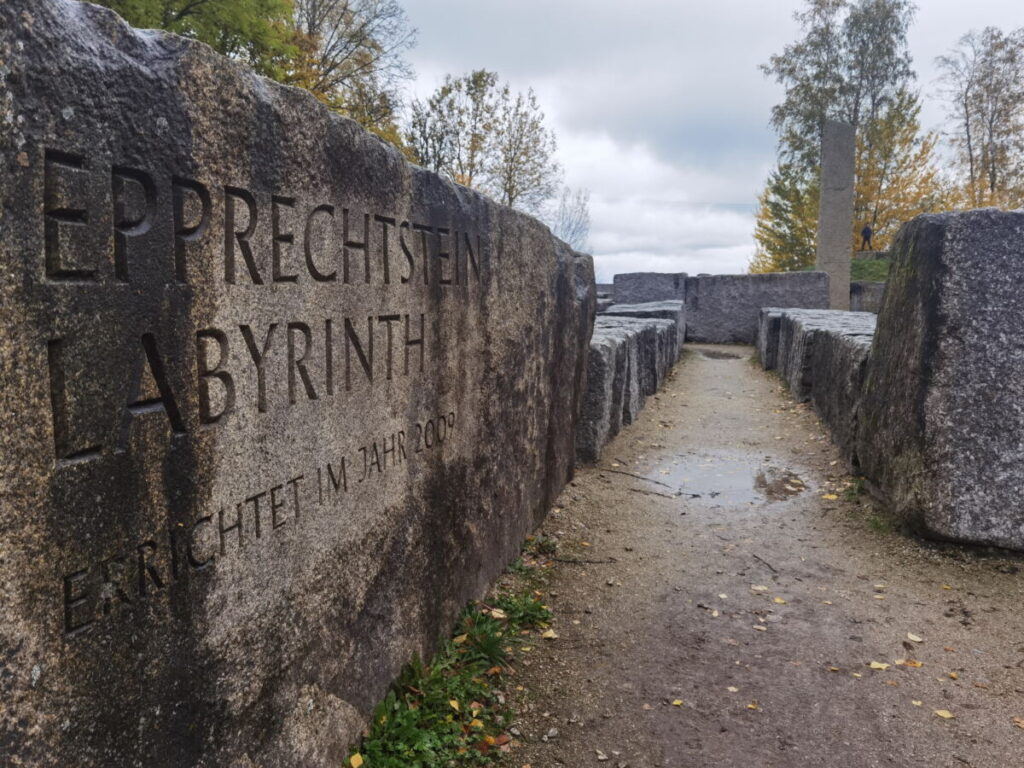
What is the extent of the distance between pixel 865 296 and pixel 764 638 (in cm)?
1714

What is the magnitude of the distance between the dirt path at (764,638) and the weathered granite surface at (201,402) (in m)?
0.72

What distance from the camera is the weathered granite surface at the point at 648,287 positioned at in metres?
15.4

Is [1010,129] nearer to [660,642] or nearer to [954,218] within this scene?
[954,218]

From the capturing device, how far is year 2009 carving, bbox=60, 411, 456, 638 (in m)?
1.22

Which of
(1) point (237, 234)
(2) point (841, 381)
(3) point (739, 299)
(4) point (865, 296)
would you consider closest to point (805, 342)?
(2) point (841, 381)

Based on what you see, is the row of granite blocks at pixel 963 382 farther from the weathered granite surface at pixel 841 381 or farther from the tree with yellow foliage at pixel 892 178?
the tree with yellow foliage at pixel 892 178

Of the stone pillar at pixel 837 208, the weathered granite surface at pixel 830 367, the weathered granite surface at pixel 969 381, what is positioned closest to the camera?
the weathered granite surface at pixel 969 381

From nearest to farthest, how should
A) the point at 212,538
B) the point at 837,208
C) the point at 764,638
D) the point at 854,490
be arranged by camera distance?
1. the point at 212,538
2. the point at 764,638
3. the point at 854,490
4. the point at 837,208

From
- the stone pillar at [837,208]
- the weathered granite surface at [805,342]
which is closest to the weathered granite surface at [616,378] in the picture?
the weathered granite surface at [805,342]

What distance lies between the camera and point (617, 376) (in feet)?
19.4

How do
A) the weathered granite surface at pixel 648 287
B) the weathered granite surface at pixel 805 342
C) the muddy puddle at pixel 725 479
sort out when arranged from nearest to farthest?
the muddy puddle at pixel 725 479
the weathered granite surface at pixel 805 342
the weathered granite surface at pixel 648 287

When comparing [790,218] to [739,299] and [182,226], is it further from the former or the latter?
[182,226]

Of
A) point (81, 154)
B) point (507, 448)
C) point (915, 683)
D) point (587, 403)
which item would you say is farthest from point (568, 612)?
point (81, 154)

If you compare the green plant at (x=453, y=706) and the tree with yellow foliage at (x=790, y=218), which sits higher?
the tree with yellow foliage at (x=790, y=218)
